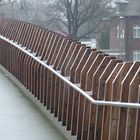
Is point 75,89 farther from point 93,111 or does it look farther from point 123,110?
point 123,110

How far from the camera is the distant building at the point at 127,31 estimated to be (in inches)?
2581

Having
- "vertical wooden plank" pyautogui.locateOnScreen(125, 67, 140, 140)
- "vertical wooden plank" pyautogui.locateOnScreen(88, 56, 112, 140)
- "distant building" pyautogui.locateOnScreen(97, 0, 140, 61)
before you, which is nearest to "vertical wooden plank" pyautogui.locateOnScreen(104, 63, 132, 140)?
"vertical wooden plank" pyautogui.locateOnScreen(125, 67, 140, 140)

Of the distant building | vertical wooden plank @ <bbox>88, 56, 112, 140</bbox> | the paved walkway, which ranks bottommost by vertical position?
the paved walkway

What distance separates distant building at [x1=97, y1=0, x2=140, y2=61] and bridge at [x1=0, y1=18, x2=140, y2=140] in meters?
55.3

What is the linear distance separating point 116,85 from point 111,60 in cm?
58

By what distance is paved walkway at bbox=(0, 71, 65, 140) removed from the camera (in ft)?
22.7

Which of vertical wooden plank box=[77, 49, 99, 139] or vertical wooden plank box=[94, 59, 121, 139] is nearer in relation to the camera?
vertical wooden plank box=[94, 59, 121, 139]

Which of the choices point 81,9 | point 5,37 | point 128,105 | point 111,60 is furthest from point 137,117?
point 81,9

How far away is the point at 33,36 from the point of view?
32.2ft

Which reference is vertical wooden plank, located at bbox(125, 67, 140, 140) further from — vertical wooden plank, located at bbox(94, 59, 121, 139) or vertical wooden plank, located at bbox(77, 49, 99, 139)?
vertical wooden plank, located at bbox(77, 49, 99, 139)

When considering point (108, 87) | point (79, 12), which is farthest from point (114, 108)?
point (79, 12)

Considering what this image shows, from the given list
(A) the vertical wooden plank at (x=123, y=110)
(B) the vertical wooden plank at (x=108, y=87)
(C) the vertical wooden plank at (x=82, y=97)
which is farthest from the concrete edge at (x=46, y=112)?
(A) the vertical wooden plank at (x=123, y=110)

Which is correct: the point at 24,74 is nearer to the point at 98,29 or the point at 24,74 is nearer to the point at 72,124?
the point at 72,124

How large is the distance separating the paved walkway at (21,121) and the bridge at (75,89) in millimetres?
17
